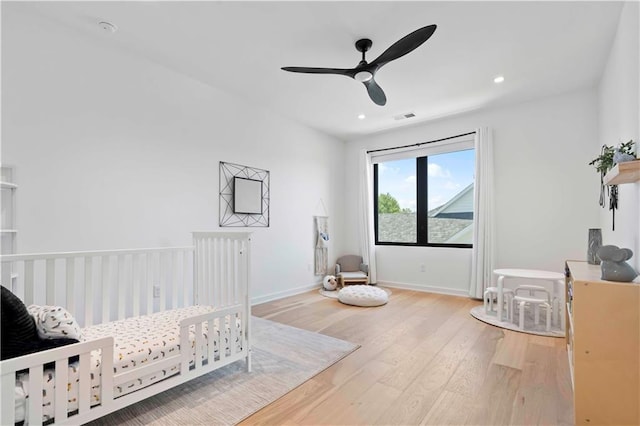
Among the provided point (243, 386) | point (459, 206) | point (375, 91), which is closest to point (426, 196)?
point (459, 206)

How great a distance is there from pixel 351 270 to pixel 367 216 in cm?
100

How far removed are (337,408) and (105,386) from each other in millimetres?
1226

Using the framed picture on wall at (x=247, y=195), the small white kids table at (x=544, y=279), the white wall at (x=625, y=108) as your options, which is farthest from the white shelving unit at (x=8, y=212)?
the small white kids table at (x=544, y=279)

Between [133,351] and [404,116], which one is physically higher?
[404,116]

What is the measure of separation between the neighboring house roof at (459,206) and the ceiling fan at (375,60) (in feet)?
8.20

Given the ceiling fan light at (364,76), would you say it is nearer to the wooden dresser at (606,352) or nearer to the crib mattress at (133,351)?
the wooden dresser at (606,352)

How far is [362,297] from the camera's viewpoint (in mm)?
3961

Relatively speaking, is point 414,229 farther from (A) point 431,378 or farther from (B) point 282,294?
(A) point 431,378

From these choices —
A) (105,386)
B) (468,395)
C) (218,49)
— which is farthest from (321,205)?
(105,386)

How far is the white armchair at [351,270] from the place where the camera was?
4.90 m

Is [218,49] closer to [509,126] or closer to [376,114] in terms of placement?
[376,114]

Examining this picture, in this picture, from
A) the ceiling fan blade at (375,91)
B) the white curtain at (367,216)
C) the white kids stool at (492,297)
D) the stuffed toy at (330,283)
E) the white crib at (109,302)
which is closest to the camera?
the white crib at (109,302)

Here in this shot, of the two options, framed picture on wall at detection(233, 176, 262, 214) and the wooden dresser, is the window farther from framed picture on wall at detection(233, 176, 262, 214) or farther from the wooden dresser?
the wooden dresser

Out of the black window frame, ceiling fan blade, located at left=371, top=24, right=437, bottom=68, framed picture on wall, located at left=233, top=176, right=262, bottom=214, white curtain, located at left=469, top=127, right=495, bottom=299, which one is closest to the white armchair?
the black window frame
